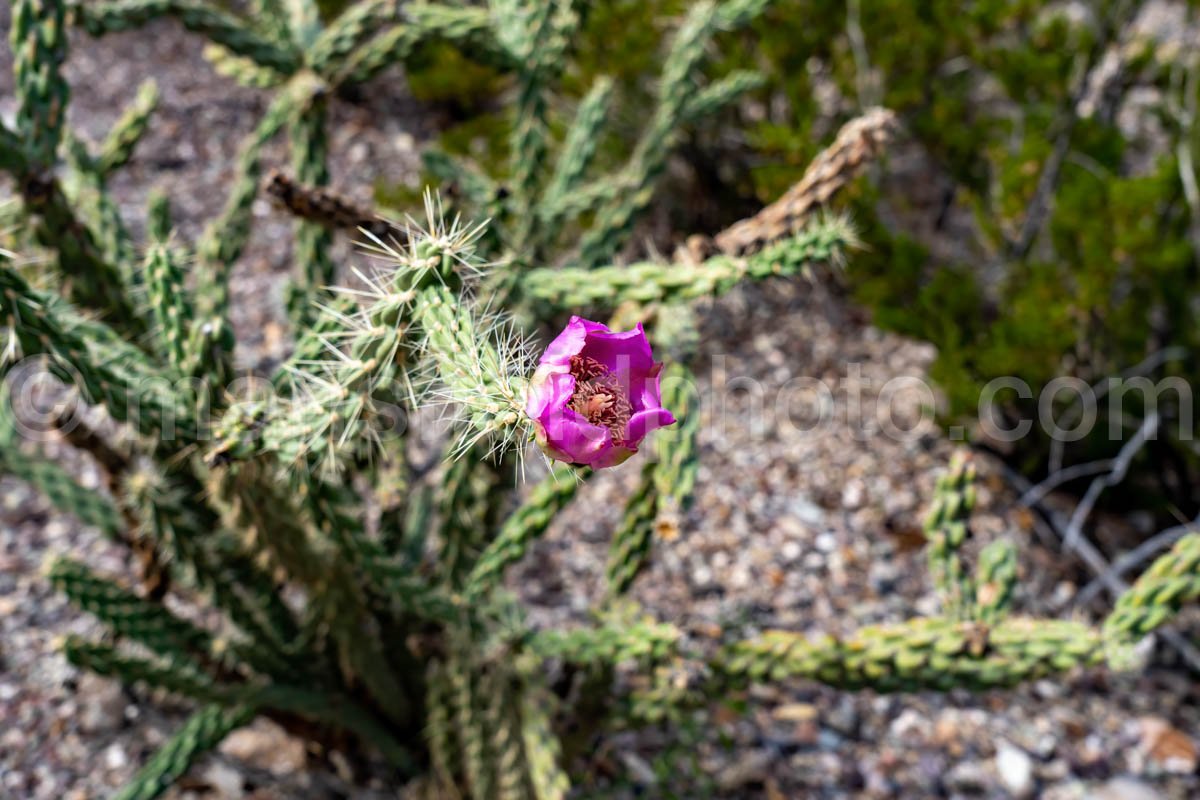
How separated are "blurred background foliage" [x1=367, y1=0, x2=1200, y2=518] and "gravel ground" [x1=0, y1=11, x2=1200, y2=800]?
0.30m

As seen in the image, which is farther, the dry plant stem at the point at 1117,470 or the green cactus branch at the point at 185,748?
the dry plant stem at the point at 1117,470

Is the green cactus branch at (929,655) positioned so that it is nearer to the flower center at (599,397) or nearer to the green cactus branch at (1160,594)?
the green cactus branch at (1160,594)

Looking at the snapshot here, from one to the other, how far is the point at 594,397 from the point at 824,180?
96 centimetres

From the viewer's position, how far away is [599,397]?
3.14ft

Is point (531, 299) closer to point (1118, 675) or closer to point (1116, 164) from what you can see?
point (1118, 675)

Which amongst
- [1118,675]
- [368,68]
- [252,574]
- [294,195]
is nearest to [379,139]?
[368,68]

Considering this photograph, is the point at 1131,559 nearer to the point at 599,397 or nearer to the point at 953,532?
the point at 953,532

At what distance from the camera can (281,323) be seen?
3.31 meters

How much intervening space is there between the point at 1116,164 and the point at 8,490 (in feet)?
10.8

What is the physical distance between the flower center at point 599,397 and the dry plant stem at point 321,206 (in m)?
0.61

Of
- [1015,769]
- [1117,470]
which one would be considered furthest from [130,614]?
[1117,470]

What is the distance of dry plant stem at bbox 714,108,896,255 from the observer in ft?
5.69

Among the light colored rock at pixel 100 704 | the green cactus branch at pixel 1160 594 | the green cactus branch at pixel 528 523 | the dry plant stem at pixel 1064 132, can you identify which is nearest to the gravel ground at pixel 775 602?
the light colored rock at pixel 100 704

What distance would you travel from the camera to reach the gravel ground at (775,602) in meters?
2.24
